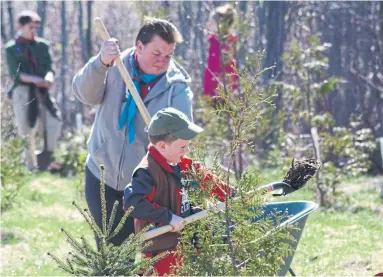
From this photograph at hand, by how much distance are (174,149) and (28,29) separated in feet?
23.1

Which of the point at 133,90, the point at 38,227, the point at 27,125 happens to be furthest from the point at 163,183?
the point at 27,125

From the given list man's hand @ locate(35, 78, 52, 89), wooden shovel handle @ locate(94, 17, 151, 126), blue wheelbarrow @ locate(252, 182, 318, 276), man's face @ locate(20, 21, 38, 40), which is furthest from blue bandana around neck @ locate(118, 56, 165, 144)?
man's face @ locate(20, 21, 38, 40)

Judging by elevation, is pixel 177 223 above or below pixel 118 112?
below

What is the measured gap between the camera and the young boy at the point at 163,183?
158 inches

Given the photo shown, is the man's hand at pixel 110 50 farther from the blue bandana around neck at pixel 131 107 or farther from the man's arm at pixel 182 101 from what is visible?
the man's arm at pixel 182 101

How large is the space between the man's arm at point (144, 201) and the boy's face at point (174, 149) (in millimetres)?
125

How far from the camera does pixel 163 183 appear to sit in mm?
4160

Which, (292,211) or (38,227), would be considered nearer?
(292,211)

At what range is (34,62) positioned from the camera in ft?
35.4

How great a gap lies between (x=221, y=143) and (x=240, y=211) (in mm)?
5835

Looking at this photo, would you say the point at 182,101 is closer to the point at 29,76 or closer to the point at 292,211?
the point at 292,211

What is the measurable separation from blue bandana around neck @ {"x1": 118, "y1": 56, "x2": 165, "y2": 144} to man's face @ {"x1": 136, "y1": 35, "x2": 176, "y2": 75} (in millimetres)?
37

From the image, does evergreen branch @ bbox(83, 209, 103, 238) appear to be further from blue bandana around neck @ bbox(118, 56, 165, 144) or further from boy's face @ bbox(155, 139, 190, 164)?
blue bandana around neck @ bbox(118, 56, 165, 144)

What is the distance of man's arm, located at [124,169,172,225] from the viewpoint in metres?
4.01
